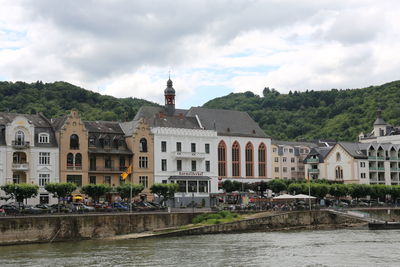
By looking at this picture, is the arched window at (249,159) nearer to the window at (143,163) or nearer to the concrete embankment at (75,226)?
the window at (143,163)

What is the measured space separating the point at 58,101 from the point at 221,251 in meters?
108

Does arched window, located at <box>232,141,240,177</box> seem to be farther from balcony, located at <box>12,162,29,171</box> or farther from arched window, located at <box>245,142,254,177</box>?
balcony, located at <box>12,162,29,171</box>

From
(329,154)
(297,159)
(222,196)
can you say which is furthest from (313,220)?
(297,159)

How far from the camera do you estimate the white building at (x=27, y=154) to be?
93.6 metres

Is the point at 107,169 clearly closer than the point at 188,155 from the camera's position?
Yes

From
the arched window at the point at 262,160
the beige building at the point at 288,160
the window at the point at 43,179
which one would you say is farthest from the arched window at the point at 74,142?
the beige building at the point at 288,160

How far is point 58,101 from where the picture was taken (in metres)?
163

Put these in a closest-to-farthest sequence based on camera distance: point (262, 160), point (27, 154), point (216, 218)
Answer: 1. point (216, 218)
2. point (27, 154)
3. point (262, 160)

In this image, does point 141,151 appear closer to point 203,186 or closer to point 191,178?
point 191,178

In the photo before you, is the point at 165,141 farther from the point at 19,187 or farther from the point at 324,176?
the point at 324,176

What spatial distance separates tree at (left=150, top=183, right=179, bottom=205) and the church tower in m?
35.3

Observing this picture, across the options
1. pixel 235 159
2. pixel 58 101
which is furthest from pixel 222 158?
pixel 58 101

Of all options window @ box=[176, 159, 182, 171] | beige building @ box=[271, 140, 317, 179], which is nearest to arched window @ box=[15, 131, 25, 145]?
window @ box=[176, 159, 182, 171]

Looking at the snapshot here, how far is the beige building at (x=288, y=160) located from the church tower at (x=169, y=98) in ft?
106
